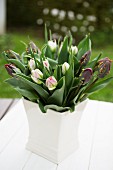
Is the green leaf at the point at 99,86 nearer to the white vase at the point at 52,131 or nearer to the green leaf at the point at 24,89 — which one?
the white vase at the point at 52,131

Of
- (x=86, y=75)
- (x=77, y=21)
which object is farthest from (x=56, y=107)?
(x=77, y=21)

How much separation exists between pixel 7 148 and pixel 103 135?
0.38 metres

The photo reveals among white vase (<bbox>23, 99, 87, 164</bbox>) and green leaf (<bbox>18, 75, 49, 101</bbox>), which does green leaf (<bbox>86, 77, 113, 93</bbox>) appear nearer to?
white vase (<bbox>23, 99, 87, 164</bbox>)

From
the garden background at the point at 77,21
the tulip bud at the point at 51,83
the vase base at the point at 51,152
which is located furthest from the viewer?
the garden background at the point at 77,21

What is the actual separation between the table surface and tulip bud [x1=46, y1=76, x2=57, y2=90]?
268 mm

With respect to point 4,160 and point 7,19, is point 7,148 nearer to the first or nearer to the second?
point 4,160

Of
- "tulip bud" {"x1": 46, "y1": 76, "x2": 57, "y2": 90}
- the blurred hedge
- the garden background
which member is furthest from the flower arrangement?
the blurred hedge

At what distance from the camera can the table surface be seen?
106 cm

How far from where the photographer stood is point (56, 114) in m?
1.02

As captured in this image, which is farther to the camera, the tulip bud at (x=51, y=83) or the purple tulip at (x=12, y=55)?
the purple tulip at (x=12, y=55)

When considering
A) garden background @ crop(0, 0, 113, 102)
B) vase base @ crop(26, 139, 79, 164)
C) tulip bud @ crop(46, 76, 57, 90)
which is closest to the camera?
tulip bud @ crop(46, 76, 57, 90)

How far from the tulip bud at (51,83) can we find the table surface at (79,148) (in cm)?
27

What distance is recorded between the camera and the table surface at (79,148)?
41.8 inches

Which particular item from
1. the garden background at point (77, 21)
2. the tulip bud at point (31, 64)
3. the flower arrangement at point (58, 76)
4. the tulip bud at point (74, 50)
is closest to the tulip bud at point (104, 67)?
the flower arrangement at point (58, 76)
